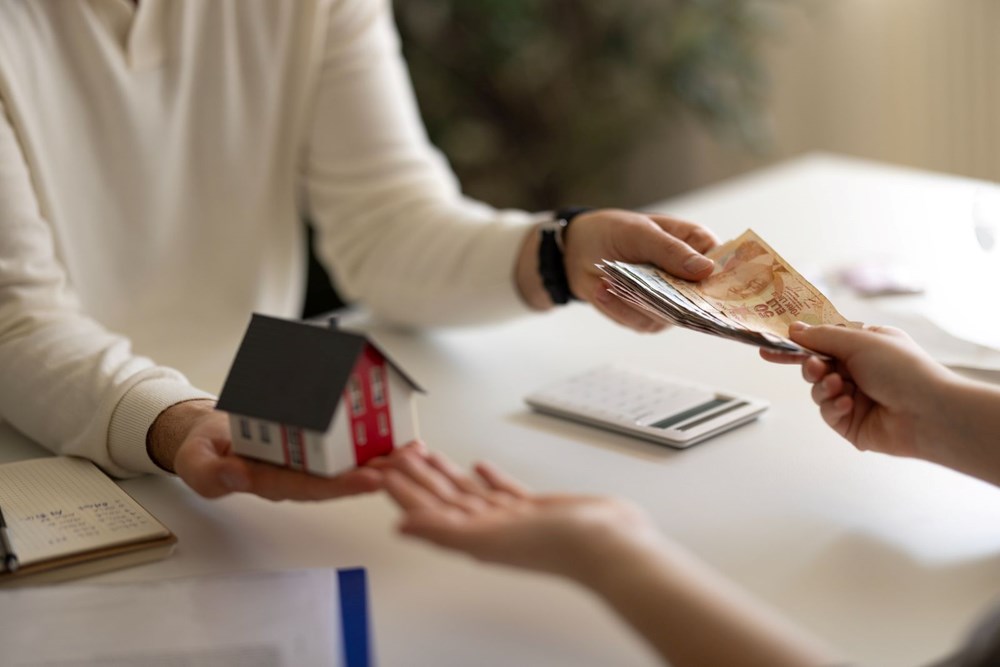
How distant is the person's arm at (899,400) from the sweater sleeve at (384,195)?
0.47 metres

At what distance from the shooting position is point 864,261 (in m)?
1.49

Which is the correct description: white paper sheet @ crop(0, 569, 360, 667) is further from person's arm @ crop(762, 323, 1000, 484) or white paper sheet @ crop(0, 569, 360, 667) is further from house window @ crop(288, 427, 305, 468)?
person's arm @ crop(762, 323, 1000, 484)

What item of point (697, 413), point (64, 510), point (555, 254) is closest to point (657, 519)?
point (697, 413)

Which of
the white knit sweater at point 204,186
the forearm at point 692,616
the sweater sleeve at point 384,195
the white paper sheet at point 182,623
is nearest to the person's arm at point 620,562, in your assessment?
the forearm at point 692,616

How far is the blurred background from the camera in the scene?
2742mm

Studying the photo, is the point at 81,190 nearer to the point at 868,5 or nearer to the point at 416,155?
the point at 416,155

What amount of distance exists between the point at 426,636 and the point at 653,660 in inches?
6.2

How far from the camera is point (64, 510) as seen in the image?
94 cm

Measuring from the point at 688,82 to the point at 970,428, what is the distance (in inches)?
85.1

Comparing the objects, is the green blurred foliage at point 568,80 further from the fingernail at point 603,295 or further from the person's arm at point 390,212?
the fingernail at point 603,295

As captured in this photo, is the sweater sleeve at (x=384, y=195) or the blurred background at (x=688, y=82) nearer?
the sweater sleeve at (x=384, y=195)

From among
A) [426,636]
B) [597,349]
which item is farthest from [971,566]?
[597,349]

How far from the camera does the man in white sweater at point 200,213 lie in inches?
42.3

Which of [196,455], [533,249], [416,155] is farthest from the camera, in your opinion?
[416,155]
